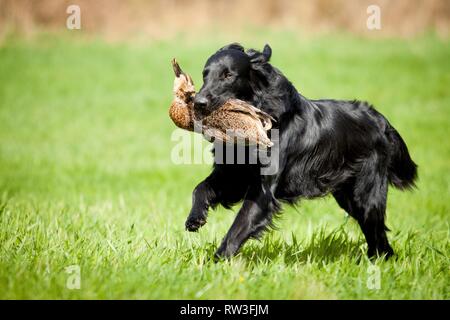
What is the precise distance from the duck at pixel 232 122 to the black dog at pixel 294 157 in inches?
4.8

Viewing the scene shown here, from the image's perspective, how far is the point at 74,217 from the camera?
5488 millimetres

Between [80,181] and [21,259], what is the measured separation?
17.6 ft

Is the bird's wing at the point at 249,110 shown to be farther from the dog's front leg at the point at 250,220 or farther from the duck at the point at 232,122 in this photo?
the dog's front leg at the point at 250,220

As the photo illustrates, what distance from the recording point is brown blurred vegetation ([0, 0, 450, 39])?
713 inches

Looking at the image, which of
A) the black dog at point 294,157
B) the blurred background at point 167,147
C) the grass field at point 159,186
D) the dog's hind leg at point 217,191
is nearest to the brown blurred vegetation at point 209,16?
the blurred background at point 167,147

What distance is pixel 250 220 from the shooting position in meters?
4.10

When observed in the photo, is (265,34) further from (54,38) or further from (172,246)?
(172,246)

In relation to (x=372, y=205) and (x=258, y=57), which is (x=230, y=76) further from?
(x=372, y=205)

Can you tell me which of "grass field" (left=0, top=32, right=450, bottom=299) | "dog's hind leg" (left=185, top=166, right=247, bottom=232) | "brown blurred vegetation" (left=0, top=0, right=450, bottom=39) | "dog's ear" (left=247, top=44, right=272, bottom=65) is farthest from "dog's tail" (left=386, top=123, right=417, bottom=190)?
"brown blurred vegetation" (left=0, top=0, right=450, bottom=39)

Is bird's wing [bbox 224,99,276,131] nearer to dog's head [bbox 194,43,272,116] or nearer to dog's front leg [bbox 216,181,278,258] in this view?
dog's head [bbox 194,43,272,116]

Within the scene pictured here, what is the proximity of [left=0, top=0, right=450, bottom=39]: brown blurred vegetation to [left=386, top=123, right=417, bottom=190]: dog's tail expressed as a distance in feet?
45.5

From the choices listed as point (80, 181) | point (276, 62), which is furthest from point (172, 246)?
point (276, 62)

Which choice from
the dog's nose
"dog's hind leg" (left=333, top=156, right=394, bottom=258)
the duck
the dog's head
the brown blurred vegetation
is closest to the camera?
the duck

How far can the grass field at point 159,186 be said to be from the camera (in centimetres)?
373
